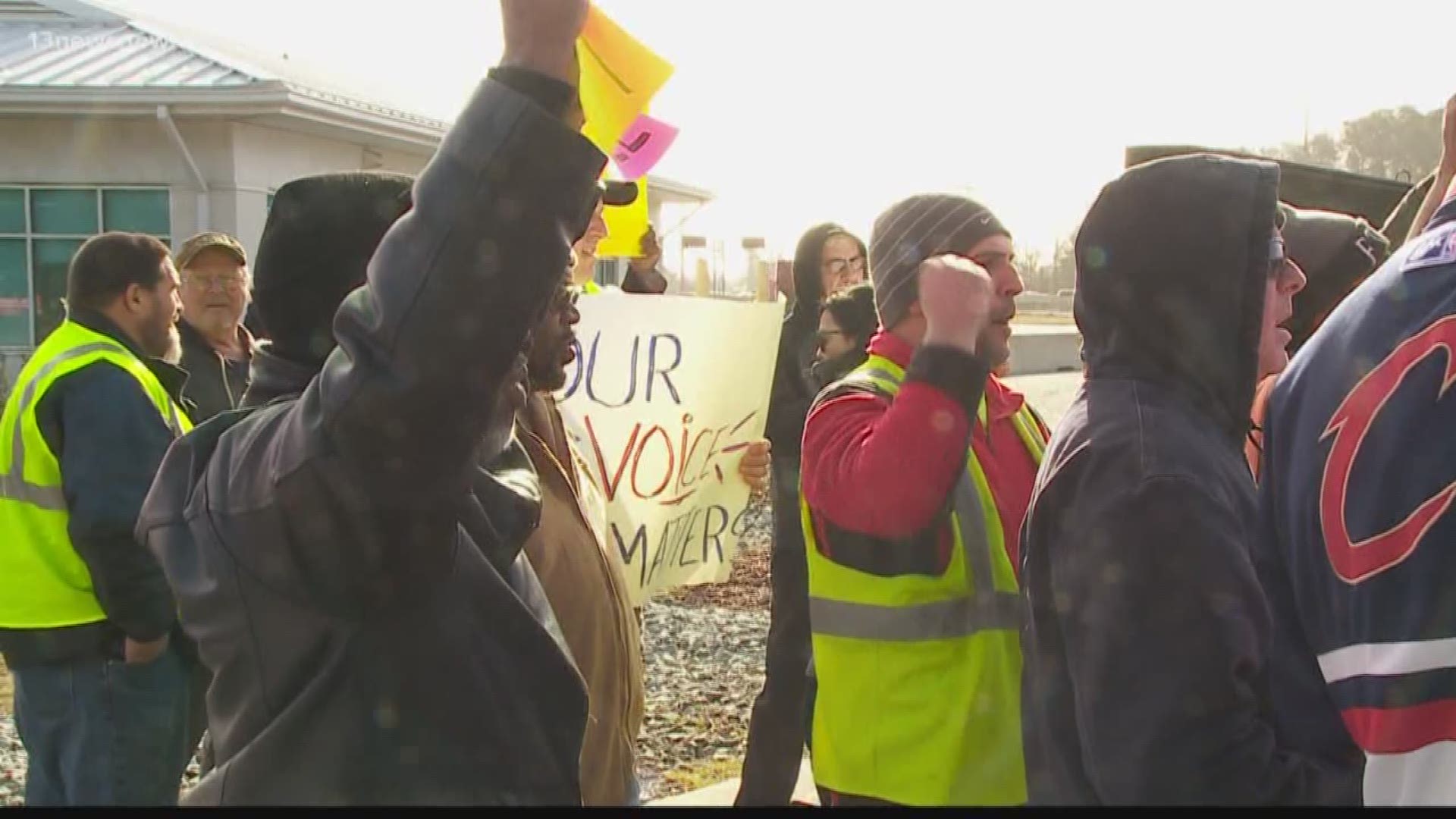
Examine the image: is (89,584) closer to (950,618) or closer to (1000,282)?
(950,618)

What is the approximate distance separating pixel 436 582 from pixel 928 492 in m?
1.22

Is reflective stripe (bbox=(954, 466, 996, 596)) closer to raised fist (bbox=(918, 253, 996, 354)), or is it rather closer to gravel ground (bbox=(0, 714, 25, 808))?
raised fist (bbox=(918, 253, 996, 354))

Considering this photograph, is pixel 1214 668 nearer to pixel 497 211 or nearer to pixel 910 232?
pixel 497 211

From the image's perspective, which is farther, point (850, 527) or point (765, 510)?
point (765, 510)

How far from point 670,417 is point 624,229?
2.20 feet

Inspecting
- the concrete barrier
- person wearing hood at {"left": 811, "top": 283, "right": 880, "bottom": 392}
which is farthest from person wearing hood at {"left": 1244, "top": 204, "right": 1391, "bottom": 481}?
the concrete barrier

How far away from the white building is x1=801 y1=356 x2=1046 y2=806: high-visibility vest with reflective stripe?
1208cm

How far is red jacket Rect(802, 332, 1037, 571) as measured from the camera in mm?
2531

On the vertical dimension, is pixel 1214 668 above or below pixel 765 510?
above

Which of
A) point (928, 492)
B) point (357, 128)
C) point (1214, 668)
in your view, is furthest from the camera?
point (357, 128)

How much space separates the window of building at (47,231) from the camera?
1443 cm

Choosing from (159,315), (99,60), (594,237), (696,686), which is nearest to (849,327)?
(594,237)

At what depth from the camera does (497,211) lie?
4.42ft

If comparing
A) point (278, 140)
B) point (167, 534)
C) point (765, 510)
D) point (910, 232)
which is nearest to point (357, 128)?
point (278, 140)
